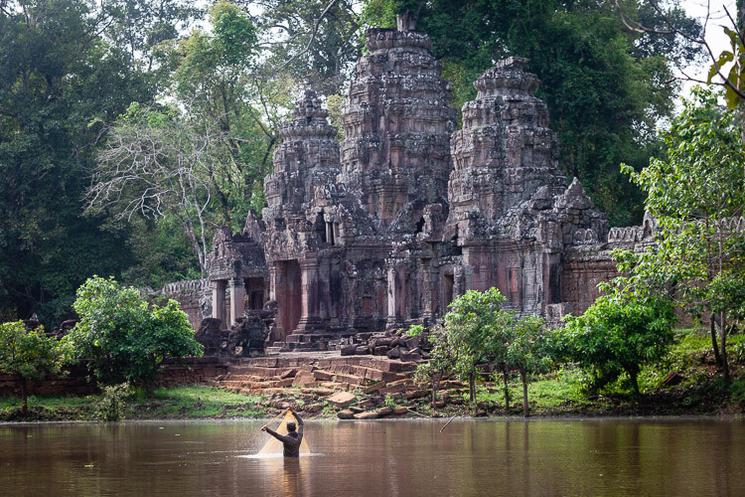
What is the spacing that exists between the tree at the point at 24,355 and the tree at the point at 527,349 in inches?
421

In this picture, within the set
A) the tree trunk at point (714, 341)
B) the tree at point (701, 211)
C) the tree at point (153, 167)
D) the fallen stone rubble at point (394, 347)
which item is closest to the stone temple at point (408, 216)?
the fallen stone rubble at point (394, 347)

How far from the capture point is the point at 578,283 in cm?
3272

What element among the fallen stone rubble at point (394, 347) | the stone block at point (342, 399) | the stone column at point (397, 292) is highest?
the stone column at point (397, 292)

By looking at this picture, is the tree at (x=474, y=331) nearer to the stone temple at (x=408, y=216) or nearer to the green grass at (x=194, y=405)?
the green grass at (x=194, y=405)

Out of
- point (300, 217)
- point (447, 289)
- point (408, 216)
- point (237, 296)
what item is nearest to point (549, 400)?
point (447, 289)

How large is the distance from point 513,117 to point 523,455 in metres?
20.0

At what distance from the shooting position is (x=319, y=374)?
30.5 meters

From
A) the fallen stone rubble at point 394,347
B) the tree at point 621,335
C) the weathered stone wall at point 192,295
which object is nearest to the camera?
the tree at point 621,335

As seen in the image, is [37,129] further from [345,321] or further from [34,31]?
[345,321]

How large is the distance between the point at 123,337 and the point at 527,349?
10.4m

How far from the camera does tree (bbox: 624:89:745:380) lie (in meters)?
23.4

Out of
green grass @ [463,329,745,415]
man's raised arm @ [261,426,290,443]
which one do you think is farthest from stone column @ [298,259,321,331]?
man's raised arm @ [261,426,290,443]

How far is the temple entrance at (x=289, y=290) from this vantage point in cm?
3975

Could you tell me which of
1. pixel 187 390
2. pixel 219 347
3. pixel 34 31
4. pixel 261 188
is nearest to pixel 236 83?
pixel 261 188
